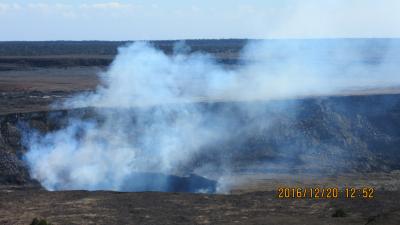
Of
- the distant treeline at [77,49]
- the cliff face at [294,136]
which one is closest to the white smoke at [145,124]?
the cliff face at [294,136]

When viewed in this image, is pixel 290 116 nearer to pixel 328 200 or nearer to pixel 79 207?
pixel 328 200

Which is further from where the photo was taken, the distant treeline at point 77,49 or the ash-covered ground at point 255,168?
the distant treeline at point 77,49

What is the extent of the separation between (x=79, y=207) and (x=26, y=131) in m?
11.2

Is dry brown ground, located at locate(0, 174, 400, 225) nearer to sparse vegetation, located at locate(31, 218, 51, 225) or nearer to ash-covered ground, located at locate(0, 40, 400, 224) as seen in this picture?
ash-covered ground, located at locate(0, 40, 400, 224)

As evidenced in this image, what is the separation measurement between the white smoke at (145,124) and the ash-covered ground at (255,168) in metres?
0.51

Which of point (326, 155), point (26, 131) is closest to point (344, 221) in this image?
point (326, 155)

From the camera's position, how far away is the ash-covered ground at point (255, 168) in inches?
802

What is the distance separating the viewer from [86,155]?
29.7 m
